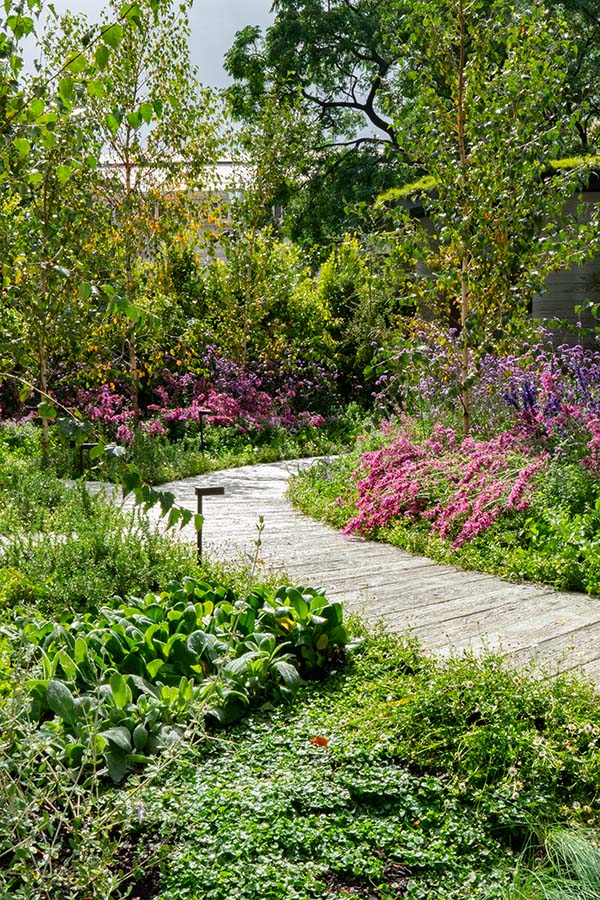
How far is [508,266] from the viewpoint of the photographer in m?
7.29

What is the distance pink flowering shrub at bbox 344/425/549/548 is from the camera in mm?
6141

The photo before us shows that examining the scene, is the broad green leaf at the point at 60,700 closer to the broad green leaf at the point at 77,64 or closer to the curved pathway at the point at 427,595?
the curved pathway at the point at 427,595

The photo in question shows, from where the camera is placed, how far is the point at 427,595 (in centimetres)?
495

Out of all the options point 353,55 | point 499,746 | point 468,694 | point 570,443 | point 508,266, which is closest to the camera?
point 499,746

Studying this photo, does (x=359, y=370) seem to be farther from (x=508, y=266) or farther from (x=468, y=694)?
(x=468, y=694)

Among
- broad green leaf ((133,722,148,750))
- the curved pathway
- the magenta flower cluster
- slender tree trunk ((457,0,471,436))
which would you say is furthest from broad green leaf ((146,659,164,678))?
the magenta flower cluster

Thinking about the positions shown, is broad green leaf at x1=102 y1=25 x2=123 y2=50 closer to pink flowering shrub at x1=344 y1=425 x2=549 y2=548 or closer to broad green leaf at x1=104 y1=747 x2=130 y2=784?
broad green leaf at x1=104 y1=747 x2=130 y2=784

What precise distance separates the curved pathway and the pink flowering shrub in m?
0.36

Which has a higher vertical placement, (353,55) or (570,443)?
(353,55)

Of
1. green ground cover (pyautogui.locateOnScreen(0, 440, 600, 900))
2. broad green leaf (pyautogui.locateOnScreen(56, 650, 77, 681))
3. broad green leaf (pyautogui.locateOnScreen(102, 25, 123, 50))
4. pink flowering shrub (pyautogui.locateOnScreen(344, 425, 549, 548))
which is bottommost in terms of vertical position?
green ground cover (pyautogui.locateOnScreen(0, 440, 600, 900))

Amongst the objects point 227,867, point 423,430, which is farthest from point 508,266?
point 227,867

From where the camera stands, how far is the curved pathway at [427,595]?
4.09 meters

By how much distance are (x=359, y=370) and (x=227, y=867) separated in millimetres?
12012

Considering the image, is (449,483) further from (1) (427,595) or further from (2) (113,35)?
(2) (113,35)
